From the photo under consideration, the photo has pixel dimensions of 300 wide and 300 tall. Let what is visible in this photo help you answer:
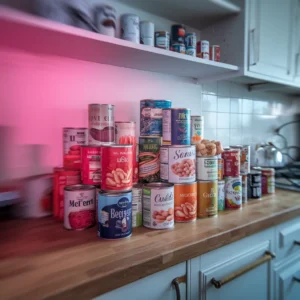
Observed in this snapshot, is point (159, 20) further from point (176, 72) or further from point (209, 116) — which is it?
point (209, 116)

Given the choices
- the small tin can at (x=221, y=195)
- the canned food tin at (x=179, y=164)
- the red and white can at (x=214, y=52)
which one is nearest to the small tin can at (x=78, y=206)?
the canned food tin at (x=179, y=164)

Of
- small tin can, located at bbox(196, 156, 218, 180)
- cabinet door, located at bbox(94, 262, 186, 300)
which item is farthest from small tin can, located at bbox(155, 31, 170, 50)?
cabinet door, located at bbox(94, 262, 186, 300)

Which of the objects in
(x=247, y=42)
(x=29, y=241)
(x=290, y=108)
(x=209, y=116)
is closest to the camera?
(x=29, y=241)

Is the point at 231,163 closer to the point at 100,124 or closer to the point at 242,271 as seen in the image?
the point at 242,271

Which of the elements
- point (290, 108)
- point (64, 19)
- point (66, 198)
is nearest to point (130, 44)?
point (64, 19)

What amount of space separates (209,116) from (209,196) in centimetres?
65

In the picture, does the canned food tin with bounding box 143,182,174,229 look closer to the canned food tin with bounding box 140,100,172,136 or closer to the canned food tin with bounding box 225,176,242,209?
the canned food tin with bounding box 140,100,172,136

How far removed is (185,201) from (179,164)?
4.9 inches

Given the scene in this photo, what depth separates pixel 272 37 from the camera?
4.35ft

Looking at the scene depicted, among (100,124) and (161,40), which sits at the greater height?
(161,40)

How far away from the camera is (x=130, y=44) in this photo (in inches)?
34.9

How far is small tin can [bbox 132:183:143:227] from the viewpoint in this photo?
0.86m

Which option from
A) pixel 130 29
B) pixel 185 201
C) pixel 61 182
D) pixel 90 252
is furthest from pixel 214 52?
pixel 90 252

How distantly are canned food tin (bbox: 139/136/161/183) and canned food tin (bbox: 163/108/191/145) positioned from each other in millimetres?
52
